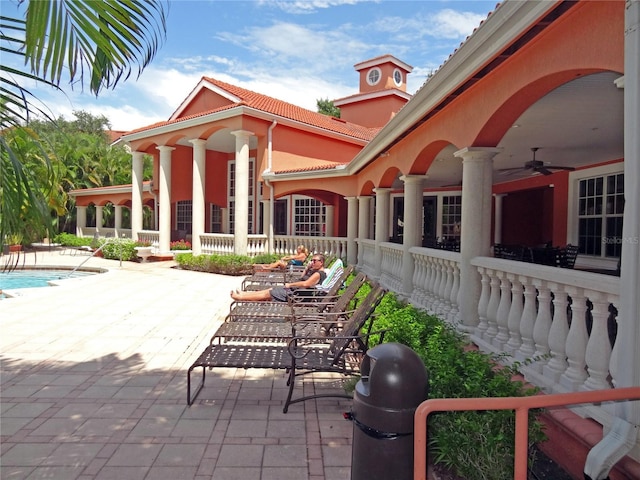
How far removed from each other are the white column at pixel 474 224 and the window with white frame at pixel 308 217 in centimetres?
1404

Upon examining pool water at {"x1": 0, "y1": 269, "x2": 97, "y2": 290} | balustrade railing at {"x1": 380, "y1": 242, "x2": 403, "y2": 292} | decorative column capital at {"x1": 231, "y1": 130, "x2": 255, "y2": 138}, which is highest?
decorative column capital at {"x1": 231, "y1": 130, "x2": 255, "y2": 138}

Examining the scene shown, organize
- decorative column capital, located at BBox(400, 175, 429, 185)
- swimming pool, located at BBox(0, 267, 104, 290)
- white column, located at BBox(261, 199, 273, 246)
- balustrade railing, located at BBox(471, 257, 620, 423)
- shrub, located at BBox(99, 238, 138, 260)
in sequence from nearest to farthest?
balustrade railing, located at BBox(471, 257, 620, 423) < decorative column capital, located at BBox(400, 175, 429, 185) < swimming pool, located at BBox(0, 267, 104, 290) < white column, located at BBox(261, 199, 273, 246) < shrub, located at BBox(99, 238, 138, 260)

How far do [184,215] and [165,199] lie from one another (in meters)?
5.81

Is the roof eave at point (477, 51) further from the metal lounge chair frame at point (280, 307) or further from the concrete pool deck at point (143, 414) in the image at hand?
the concrete pool deck at point (143, 414)

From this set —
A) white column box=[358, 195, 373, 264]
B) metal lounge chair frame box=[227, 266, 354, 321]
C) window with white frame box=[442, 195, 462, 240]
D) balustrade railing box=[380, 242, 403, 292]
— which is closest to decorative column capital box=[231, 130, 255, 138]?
white column box=[358, 195, 373, 264]

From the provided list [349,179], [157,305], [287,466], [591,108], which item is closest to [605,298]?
[287,466]

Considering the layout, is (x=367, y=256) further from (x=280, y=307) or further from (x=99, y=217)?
(x=99, y=217)

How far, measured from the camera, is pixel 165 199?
61.0 ft

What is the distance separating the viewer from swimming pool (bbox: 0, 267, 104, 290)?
14923mm

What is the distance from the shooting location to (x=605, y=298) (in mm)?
2791

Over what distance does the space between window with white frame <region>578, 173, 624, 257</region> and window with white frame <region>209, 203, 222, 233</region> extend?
1617 centimetres

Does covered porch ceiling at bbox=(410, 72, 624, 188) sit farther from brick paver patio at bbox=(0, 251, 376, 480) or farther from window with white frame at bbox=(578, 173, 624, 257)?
brick paver patio at bbox=(0, 251, 376, 480)

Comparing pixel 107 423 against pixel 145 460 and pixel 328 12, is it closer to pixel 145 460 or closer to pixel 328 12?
pixel 145 460

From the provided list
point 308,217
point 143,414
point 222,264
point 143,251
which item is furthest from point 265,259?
point 143,414
